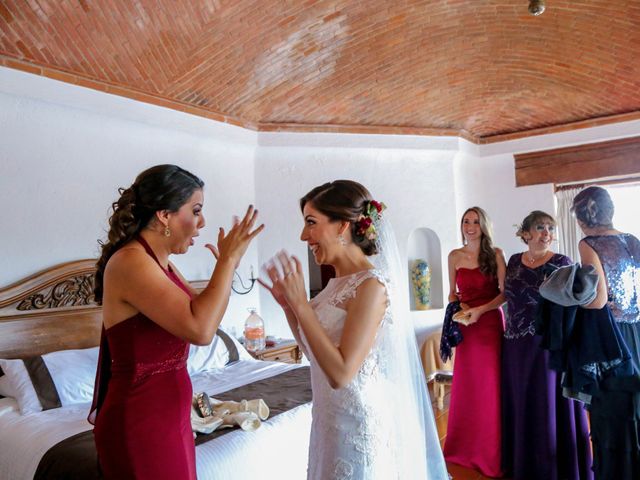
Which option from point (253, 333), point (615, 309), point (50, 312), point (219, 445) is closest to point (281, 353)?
point (253, 333)

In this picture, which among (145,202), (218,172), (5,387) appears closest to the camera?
(145,202)

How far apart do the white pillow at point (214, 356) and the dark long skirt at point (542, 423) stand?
216 cm

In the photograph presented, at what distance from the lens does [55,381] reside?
9.93 ft

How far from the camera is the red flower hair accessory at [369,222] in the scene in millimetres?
1809

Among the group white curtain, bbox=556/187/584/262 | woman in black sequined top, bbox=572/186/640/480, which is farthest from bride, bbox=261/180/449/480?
white curtain, bbox=556/187/584/262

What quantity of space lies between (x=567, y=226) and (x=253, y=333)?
419cm

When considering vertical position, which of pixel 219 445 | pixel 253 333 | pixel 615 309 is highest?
pixel 615 309

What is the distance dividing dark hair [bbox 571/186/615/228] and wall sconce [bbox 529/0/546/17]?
2314 mm

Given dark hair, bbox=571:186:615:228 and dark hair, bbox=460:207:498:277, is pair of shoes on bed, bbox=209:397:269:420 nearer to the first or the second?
dark hair, bbox=460:207:498:277

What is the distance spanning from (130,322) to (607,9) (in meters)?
4.68

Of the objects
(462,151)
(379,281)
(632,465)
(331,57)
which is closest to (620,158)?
(462,151)

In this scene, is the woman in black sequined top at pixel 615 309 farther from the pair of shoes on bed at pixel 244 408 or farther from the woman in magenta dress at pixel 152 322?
the woman in magenta dress at pixel 152 322

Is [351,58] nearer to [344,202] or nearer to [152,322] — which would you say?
[344,202]

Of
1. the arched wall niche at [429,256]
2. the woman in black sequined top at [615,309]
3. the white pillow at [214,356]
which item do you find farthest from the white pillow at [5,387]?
the arched wall niche at [429,256]
